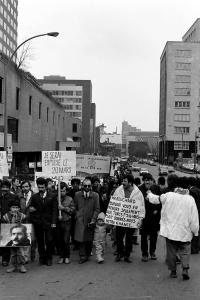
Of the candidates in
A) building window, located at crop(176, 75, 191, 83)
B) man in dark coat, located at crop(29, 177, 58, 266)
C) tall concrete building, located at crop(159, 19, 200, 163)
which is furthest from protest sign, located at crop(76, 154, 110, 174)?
building window, located at crop(176, 75, 191, 83)

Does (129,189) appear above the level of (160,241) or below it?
above

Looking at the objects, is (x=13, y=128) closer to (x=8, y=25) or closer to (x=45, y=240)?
(x=45, y=240)

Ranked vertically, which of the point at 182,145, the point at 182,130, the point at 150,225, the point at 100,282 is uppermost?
the point at 182,130

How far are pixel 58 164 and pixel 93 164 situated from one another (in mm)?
6033

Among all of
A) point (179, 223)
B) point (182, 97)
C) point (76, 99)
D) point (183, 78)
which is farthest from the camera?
point (76, 99)

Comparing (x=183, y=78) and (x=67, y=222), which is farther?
(x=183, y=78)

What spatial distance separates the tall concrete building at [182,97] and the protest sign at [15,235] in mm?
124223

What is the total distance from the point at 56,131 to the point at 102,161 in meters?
55.7

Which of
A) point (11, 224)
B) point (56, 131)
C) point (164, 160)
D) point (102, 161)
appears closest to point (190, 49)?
point (164, 160)

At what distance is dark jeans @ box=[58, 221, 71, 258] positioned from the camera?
9.21 metres

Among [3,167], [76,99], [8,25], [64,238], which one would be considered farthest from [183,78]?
[64,238]

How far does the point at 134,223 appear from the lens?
9.16 meters

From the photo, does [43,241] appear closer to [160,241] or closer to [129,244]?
[129,244]

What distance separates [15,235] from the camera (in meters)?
8.71
